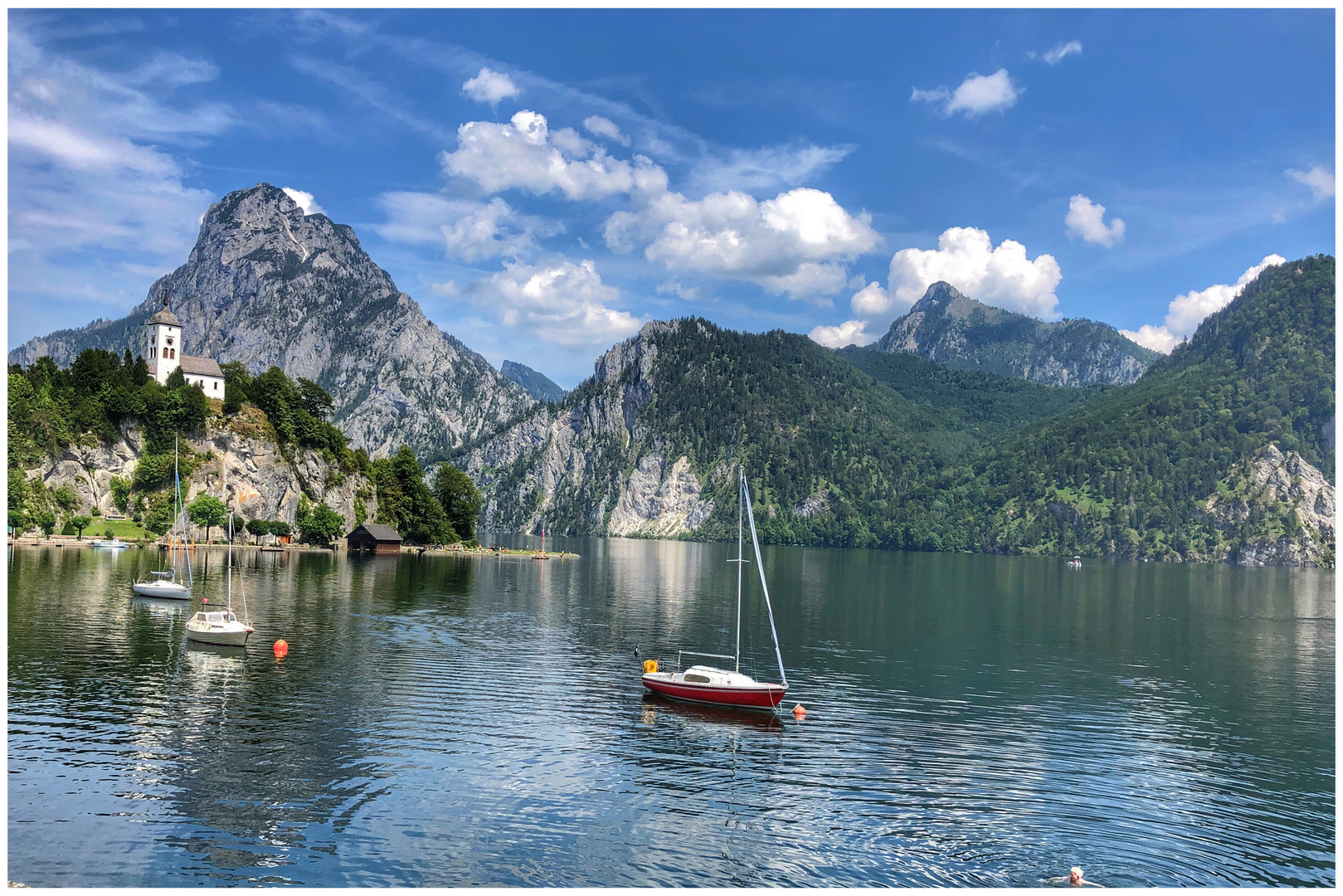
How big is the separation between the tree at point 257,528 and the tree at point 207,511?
891 centimetres

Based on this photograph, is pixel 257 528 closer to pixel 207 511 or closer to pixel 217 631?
pixel 207 511

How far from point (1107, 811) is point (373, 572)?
130568mm

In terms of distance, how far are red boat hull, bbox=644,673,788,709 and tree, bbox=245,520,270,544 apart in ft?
533

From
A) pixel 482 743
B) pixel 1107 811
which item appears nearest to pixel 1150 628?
pixel 1107 811

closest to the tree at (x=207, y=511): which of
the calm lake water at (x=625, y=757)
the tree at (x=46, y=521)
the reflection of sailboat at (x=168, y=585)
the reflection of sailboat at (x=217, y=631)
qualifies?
the reflection of sailboat at (x=168, y=585)

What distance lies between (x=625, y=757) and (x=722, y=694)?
13.2 m

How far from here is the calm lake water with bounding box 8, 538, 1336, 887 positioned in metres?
34.7

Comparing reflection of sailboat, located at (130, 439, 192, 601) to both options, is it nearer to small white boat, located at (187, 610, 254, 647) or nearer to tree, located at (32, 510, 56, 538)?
small white boat, located at (187, 610, 254, 647)

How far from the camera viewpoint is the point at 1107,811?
4172cm

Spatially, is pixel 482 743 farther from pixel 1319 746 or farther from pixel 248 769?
pixel 1319 746

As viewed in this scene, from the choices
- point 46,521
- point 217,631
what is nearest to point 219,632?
point 217,631

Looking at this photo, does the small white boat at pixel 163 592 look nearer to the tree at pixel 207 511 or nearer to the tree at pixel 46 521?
the tree at pixel 207 511

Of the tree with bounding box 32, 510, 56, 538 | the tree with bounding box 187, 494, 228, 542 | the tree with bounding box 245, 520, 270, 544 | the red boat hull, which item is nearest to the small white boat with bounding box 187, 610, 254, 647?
the red boat hull

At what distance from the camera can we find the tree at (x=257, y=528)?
196625 millimetres
